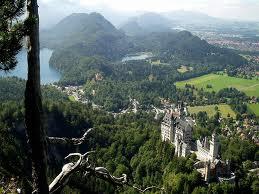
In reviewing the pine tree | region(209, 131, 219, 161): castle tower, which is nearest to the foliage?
the pine tree

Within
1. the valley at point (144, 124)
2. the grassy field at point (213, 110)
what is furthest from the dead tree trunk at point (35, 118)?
the grassy field at point (213, 110)

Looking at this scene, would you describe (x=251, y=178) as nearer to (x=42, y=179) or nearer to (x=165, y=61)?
(x=42, y=179)

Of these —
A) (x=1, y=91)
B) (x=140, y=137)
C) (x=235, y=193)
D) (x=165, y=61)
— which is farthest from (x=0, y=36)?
(x=165, y=61)

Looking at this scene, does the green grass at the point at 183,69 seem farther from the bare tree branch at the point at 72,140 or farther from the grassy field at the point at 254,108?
the bare tree branch at the point at 72,140

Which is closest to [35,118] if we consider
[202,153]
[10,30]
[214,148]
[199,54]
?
[10,30]

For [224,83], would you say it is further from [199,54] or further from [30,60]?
[30,60]

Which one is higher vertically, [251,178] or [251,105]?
[251,178]
